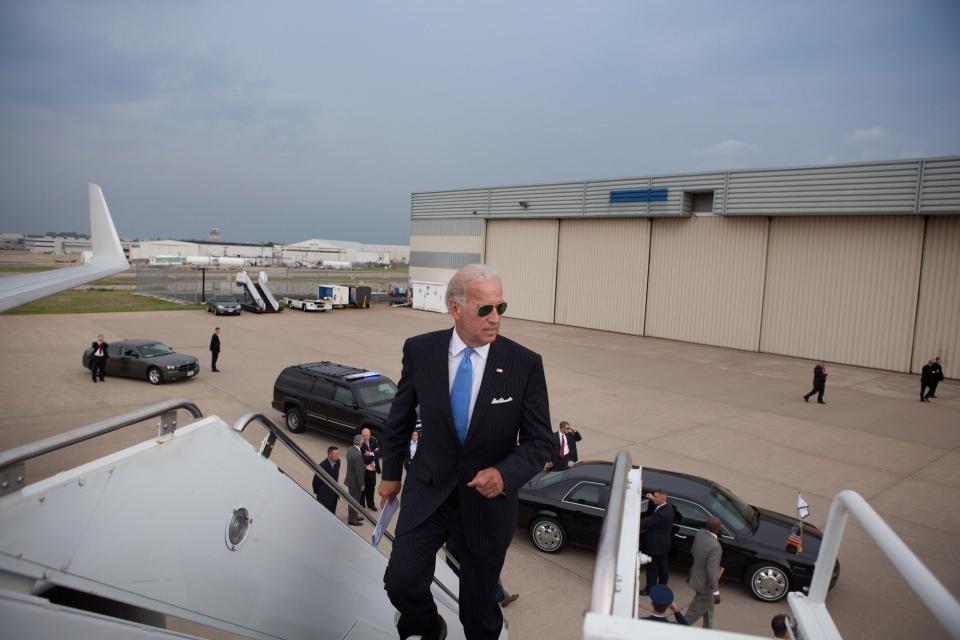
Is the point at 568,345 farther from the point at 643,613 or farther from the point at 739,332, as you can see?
the point at 643,613

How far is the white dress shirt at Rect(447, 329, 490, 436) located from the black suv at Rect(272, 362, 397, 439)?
9668 mm

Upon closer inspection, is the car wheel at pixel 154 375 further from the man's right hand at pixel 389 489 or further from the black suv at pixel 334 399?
the man's right hand at pixel 389 489

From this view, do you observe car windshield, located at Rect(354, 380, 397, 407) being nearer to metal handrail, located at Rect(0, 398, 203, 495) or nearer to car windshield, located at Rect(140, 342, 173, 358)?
car windshield, located at Rect(140, 342, 173, 358)

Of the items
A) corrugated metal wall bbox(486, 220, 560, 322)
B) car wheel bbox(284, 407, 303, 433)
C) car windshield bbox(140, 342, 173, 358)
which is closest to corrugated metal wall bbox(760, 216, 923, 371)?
corrugated metal wall bbox(486, 220, 560, 322)

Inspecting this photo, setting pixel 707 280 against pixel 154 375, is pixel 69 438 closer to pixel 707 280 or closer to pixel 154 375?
pixel 154 375

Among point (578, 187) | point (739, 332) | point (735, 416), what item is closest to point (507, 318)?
point (578, 187)

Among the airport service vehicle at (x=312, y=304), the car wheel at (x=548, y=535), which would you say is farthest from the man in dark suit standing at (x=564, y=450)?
the airport service vehicle at (x=312, y=304)

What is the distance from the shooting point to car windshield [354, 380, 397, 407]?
12996 millimetres

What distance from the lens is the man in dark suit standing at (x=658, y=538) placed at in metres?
7.13

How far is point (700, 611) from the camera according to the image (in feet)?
20.9

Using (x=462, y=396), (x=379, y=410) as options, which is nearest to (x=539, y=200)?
(x=379, y=410)

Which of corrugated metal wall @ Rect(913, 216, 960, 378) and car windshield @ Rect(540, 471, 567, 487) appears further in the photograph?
corrugated metal wall @ Rect(913, 216, 960, 378)

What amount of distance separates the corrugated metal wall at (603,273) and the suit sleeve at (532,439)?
3052cm

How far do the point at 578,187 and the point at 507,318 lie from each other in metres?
9.62
